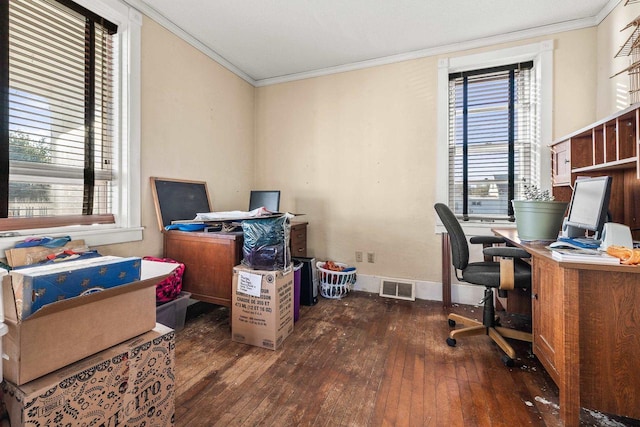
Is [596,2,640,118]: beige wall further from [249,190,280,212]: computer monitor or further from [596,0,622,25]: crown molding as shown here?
[249,190,280,212]: computer monitor

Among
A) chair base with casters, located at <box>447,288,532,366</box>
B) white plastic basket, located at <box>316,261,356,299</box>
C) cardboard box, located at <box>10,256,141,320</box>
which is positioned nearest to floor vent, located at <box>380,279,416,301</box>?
white plastic basket, located at <box>316,261,356,299</box>

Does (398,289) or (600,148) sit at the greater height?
(600,148)

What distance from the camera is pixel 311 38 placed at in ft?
9.25

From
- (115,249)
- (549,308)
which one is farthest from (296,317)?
(549,308)

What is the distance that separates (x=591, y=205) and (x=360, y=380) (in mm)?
1688

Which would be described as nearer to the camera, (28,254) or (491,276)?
(28,254)

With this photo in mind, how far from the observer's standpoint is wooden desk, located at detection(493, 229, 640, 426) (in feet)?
4.27

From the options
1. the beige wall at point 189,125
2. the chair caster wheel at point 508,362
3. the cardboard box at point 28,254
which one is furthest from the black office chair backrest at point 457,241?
the cardboard box at point 28,254

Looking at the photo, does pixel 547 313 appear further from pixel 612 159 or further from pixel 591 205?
pixel 612 159

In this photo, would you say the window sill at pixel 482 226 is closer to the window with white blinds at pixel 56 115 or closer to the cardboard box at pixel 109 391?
the cardboard box at pixel 109 391

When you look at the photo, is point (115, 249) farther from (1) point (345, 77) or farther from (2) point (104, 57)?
(1) point (345, 77)

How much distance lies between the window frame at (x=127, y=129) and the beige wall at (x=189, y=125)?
7 centimetres

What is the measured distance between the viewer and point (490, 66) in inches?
113

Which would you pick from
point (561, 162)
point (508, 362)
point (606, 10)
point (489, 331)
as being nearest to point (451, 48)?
point (606, 10)
